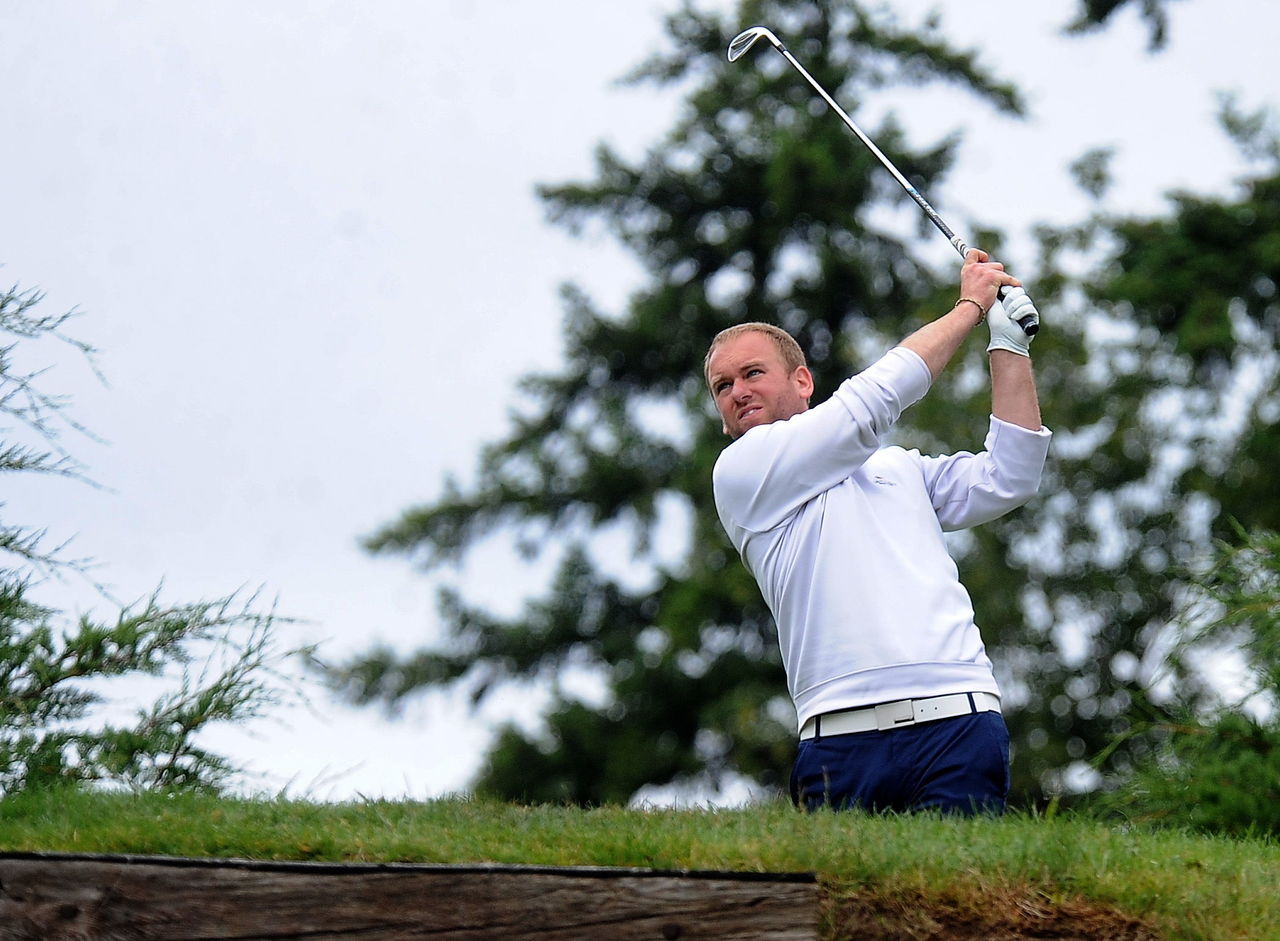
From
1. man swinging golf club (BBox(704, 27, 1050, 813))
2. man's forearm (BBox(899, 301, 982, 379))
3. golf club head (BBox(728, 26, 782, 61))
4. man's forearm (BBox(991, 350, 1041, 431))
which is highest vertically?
golf club head (BBox(728, 26, 782, 61))

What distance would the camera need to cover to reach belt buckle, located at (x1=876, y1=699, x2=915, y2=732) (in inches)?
176

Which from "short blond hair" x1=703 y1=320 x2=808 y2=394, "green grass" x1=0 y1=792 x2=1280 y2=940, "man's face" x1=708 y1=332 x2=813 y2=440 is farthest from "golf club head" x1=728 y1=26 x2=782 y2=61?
"green grass" x1=0 y1=792 x2=1280 y2=940

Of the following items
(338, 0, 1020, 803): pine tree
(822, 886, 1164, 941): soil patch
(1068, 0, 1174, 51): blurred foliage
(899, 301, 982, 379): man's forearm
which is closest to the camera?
(822, 886, 1164, 941): soil patch

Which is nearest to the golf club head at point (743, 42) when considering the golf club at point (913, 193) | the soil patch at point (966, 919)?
the golf club at point (913, 193)

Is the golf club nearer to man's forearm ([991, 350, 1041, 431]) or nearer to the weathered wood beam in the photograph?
man's forearm ([991, 350, 1041, 431])

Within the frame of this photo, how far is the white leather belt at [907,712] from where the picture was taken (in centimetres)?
446

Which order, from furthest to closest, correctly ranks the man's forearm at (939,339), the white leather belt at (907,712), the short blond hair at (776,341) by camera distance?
the short blond hair at (776,341) < the man's forearm at (939,339) < the white leather belt at (907,712)

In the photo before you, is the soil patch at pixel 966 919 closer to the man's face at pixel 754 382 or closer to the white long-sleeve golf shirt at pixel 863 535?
the white long-sleeve golf shirt at pixel 863 535

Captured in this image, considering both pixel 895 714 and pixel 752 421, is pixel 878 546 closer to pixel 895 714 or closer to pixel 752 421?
pixel 895 714

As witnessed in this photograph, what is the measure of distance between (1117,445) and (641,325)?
741 centimetres

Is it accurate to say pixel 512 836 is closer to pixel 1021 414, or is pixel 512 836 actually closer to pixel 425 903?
pixel 425 903

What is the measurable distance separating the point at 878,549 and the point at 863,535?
0.21ft

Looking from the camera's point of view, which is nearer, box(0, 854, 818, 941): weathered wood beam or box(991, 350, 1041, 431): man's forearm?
box(0, 854, 818, 941): weathered wood beam

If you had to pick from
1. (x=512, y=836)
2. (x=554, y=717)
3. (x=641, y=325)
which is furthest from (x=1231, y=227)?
(x=512, y=836)
